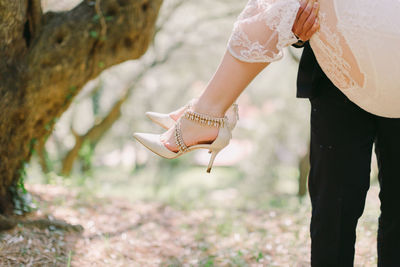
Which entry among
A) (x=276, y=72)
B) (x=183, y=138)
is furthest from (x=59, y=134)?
(x=183, y=138)

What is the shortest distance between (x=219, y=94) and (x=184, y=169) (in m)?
18.5

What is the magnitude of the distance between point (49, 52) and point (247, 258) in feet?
6.71

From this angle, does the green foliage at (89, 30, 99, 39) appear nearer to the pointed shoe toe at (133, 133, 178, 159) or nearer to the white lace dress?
the pointed shoe toe at (133, 133, 178, 159)

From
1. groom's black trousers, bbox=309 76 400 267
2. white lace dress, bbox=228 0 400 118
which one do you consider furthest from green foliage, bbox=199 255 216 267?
white lace dress, bbox=228 0 400 118

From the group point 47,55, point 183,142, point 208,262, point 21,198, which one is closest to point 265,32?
point 183,142

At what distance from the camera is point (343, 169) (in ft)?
5.20

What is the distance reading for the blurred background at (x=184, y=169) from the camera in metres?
2.96

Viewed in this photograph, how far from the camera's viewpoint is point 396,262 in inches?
66.9

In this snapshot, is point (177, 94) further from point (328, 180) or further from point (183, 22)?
point (328, 180)

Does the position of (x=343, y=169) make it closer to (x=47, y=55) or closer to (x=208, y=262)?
(x=208, y=262)

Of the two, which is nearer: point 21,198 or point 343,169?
point 343,169

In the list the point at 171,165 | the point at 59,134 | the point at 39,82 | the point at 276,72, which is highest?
the point at 39,82

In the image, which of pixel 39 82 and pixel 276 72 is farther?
pixel 276 72

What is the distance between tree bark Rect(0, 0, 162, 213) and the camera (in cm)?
263
